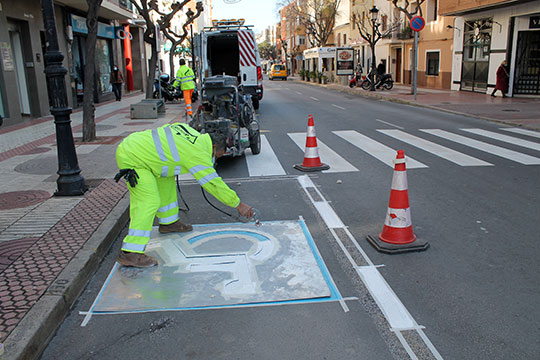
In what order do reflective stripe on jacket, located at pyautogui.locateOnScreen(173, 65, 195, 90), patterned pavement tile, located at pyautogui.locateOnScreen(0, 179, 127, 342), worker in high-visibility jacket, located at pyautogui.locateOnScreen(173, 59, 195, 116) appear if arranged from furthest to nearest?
reflective stripe on jacket, located at pyautogui.locateOnScreen(173, 65, 195, 90) → worker in high-visibility jacket, located at pyautogui.locateOnScreen(173, 59, 195, 116) → patterned pavement tile, located at pyautogui.locateOnScreen(0, 179, 127, 342)

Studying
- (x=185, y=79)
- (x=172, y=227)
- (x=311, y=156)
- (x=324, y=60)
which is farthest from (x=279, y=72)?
(x=172, y=227)

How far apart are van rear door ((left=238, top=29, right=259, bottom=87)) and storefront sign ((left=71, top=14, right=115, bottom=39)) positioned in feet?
27.5

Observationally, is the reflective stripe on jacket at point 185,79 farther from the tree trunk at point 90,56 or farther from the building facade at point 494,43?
the building facade at point 494,43

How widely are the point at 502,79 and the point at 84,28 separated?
64.6ft

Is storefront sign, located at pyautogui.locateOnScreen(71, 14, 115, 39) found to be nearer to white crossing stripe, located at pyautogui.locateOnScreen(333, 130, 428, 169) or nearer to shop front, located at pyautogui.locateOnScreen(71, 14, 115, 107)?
shop front, located at pyautogui.locateOnScreen(71, 14, 115, 107)

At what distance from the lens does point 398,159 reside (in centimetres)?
495

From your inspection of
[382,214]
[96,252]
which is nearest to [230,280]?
[96,252]

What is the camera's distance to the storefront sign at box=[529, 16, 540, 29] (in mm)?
21136

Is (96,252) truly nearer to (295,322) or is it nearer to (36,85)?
(295,322)

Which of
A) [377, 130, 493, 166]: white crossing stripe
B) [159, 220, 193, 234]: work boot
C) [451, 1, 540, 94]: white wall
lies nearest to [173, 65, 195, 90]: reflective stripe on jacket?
[377, 130, 493, 166]: white crossing stripe

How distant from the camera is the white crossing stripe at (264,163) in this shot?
8.38 meters

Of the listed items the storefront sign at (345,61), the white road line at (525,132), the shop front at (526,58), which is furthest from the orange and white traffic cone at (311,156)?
the storefront sign at (345,61)

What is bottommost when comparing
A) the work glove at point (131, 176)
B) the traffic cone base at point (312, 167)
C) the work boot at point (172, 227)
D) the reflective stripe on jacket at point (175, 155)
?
the traffic cone base at point (312, 167)

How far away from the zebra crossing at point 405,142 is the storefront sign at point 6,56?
29.8 feet
